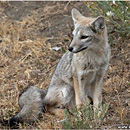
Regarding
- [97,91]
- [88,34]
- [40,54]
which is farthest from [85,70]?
[40,54]

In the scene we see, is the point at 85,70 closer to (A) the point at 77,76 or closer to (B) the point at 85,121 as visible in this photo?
(A) the point at 77,76

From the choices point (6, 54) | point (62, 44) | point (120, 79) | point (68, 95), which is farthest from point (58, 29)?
point (68, 95)

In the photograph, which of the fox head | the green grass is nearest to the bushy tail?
the green grass

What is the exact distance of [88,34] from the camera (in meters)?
4.75

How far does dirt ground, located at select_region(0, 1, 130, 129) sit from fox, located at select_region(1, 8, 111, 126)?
0.87ft

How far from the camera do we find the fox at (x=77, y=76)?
4801mm

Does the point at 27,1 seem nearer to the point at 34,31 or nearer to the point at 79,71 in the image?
the point at 34,31

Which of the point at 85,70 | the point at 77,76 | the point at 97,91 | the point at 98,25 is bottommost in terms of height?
the point at 97,91

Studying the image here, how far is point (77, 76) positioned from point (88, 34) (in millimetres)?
852

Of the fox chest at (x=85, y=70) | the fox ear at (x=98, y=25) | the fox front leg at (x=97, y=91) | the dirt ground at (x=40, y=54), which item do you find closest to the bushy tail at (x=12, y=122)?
the dirt ground at (x=40, y=54)

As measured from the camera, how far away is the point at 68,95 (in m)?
5.45

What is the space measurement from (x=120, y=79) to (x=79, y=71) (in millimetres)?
1572

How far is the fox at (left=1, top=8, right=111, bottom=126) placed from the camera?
189 inches

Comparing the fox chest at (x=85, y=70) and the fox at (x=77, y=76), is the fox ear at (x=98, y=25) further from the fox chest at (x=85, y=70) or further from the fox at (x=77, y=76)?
the fox chest at (x=85, y=70)
